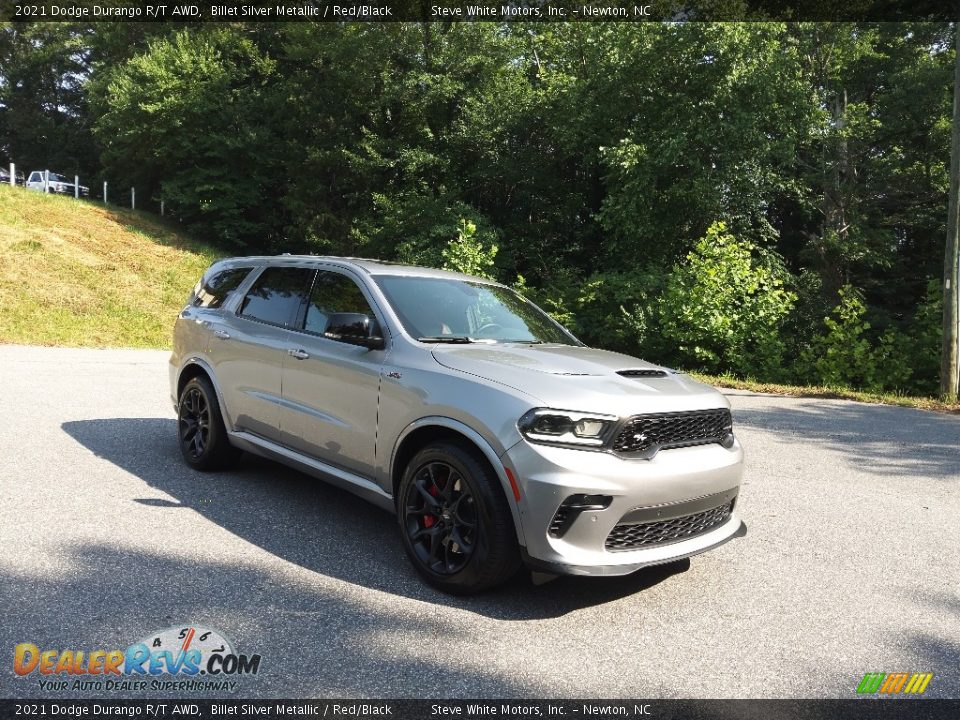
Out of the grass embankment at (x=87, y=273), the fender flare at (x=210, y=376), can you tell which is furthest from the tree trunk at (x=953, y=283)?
the grass embankment at (x=87, y=273)

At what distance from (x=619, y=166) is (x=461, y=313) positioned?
19.1 metres

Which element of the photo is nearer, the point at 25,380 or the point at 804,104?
the point at 25,380

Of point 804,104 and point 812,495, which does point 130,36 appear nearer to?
point 804,104

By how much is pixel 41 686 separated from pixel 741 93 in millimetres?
23988

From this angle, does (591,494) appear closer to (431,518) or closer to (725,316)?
(431,518)

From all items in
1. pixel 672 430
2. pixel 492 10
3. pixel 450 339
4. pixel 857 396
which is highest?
pixel 492 10

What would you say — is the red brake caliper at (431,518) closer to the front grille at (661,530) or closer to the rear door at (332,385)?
Answer: the rear door at (332,385)

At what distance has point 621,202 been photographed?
22.7 metres

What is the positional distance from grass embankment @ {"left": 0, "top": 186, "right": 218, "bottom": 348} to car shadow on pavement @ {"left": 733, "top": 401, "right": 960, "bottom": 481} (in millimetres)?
15544

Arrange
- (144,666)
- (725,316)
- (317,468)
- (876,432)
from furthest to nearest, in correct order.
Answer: (725,316)
(876,432)
(317,468)
(144,666)

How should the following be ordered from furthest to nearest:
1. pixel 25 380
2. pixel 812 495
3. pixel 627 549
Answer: pixel 25 380 → pixel 812 495 → pixel 627 549

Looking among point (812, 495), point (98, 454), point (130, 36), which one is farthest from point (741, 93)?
point (130, 36)

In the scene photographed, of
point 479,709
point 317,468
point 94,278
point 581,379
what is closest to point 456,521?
point 581,379

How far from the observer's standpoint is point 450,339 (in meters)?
4.38
